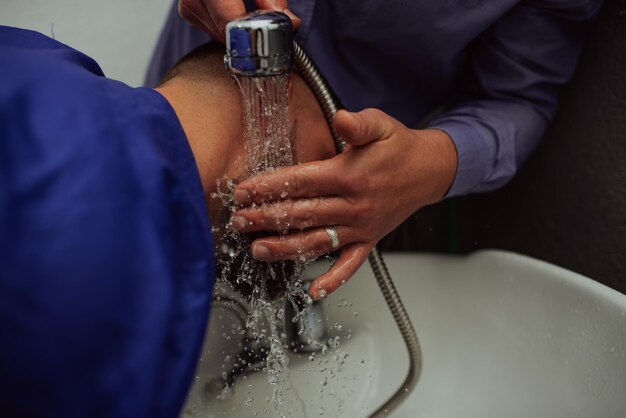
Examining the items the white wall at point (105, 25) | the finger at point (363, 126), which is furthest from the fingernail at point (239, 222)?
the white wall at point (105, 25)

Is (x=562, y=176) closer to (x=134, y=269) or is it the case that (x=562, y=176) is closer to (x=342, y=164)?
(x=342, y=164)

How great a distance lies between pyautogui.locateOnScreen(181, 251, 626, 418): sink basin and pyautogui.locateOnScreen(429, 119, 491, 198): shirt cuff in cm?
15

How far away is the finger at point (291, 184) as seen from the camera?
1.96 ft

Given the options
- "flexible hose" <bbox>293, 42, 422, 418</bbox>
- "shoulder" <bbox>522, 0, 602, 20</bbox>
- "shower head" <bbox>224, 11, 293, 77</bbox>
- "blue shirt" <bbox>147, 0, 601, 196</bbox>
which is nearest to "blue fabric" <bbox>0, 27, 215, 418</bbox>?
"shower head" <bbox>224, 11, 293, 77</bbox>

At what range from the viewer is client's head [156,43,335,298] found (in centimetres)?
61

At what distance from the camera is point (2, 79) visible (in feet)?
1.39

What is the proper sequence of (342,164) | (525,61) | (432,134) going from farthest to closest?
(525,61) → (432,134) → (342,164)

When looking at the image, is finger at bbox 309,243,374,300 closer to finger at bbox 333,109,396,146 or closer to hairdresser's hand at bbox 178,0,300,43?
finger at bbox 333,109,396,146

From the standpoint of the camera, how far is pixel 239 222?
61 cm

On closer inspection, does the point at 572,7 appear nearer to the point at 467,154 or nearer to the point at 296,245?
the point at 467,154

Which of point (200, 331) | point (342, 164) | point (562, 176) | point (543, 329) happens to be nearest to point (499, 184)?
point (562, 176)

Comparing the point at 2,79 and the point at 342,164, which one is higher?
the point at 2,79

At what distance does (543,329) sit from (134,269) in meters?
0.60

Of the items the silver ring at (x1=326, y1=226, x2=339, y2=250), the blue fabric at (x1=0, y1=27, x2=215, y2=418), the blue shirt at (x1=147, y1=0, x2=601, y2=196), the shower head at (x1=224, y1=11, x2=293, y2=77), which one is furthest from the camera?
the blue shirt at (x1=147, y1=0, x2=601, y2=196)
